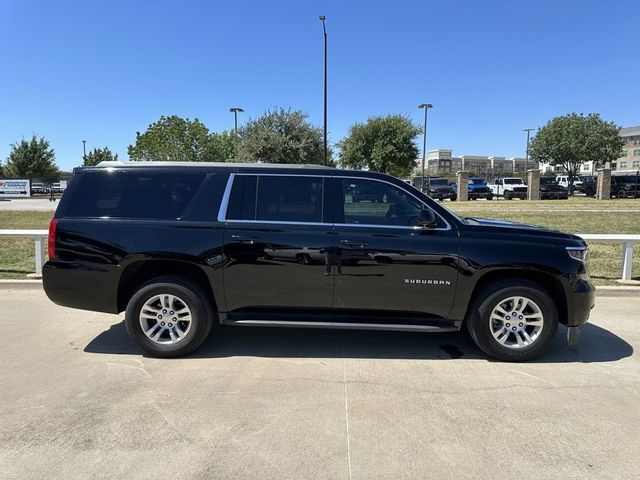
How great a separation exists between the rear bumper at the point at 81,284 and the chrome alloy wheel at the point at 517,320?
12.5 feet

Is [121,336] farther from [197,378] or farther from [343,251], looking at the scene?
[343,251]

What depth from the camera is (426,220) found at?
4.55 meters

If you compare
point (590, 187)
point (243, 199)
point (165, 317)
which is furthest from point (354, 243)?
point (590, 187)

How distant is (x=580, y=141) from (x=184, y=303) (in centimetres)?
5364

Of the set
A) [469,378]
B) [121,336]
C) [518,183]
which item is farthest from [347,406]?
[518,183]

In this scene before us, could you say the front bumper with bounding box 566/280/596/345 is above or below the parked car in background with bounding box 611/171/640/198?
below

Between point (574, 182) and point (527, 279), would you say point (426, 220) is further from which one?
point (574, 182)

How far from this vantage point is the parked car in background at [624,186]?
123 feet

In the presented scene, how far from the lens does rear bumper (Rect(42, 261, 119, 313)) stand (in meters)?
4.76

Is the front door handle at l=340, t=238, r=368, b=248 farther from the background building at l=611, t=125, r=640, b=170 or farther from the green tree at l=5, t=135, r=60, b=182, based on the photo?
the background building at l=611, t=125, r=640, b=170

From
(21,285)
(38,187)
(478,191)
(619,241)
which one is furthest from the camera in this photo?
(38,187)

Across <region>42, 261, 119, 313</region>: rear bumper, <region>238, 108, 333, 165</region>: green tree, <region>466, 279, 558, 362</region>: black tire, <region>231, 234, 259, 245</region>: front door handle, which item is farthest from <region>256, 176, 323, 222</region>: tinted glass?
<region>238, 108, 333, 165</region>: green tree

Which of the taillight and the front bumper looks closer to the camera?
the front bumper

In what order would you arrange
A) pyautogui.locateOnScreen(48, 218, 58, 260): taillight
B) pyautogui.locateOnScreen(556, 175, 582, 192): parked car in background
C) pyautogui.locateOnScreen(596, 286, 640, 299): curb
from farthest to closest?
pyautogui.locateOnScreen(556, 175, 582, 192): parked car in background → pyautogui.locateOnScreen(596, 286, 640, 299): curb → pyautogui.locateOnScreen(48, 218, 58, 260): taillight
